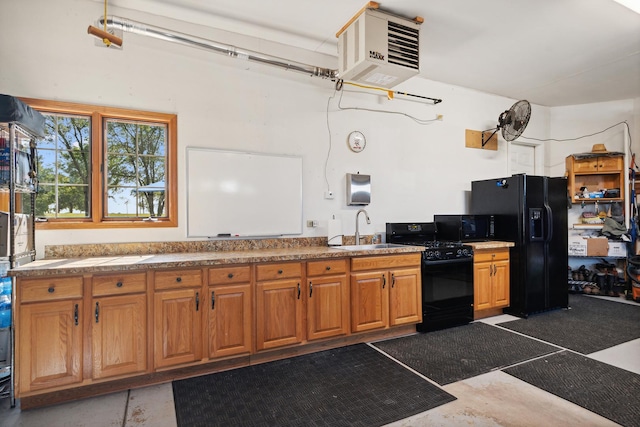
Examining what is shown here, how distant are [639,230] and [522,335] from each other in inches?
134

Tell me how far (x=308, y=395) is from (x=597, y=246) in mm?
5324

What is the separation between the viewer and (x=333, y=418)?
6.98 feet

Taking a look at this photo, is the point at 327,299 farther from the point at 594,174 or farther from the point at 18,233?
the point at 594,174

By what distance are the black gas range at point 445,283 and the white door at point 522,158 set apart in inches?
96.9

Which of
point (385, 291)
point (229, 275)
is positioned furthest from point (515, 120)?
point (229, 275)

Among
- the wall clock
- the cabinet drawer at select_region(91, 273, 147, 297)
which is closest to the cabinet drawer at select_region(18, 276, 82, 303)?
the cabinet drawer at select_region(91, 273, 147, 297)

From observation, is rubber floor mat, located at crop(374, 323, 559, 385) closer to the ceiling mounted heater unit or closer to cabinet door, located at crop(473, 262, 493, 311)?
cabinet door, located at crop(473, 262, 493, 311)

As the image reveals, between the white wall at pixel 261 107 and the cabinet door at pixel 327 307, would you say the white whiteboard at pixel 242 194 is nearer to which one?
the white wall at pixel 261 107

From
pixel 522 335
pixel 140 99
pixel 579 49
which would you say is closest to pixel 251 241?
pixel 140 99

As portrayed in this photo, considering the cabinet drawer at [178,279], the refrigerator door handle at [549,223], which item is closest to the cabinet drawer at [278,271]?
A: the cabinet drawer at [178,279]

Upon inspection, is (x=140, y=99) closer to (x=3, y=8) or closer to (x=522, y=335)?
(x=3, y=8)

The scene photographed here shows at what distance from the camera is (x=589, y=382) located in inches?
99.9

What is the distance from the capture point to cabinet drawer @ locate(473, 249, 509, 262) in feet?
13.2

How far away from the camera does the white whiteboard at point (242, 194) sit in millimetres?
3203
